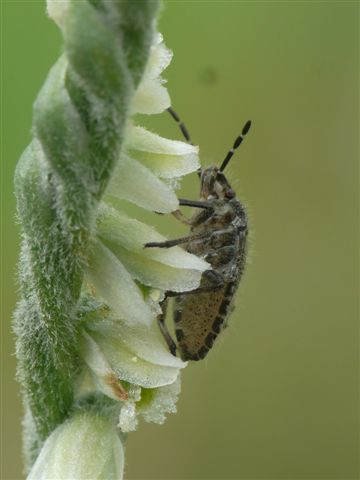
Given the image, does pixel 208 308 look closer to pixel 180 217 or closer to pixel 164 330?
pixel 164 330

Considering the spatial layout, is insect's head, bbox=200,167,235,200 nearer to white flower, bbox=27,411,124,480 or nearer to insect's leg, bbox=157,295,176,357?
insect's leg, bbox=157,295,176,357

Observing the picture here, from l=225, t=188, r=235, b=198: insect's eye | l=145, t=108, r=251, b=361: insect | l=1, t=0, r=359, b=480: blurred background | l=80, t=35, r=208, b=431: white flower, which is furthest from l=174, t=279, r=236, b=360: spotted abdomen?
l=1, t=0, r=359, b=480: blurred background

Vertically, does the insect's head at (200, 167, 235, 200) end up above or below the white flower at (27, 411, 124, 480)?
above

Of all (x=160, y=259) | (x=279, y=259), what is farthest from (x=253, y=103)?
(x=160, y=259)

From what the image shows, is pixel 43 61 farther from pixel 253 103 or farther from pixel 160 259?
pixel 160 259

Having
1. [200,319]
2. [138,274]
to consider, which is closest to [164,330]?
[200,319]

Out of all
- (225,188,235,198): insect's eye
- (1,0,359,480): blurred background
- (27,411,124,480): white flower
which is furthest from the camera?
(1,0,359,480): blurred background

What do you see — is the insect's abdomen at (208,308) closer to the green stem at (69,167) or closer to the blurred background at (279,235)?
the green stem at (69,167)
